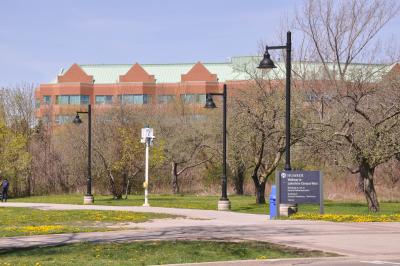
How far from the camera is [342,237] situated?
639 inches

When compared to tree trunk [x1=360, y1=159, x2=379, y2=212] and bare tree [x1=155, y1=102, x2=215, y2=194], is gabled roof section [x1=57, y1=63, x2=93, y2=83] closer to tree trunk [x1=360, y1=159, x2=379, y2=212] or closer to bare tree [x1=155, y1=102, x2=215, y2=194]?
bare tree [x1=155, y1=102, x2=215, y2=194]

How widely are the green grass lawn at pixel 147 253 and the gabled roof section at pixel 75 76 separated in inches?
3508

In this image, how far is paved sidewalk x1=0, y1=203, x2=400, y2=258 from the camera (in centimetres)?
1449

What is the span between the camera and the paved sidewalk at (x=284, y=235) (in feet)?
47.5

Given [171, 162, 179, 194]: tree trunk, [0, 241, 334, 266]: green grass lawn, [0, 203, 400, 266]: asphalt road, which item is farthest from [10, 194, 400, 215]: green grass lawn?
[171, 162, 179, 194]: tree trunk

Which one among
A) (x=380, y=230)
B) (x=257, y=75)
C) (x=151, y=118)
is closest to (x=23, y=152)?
(x=151, y=118)

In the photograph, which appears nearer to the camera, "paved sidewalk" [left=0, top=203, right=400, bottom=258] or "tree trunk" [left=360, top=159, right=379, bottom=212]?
"paved sidewalk" [left=0, top=203, right=400, bottom=258]

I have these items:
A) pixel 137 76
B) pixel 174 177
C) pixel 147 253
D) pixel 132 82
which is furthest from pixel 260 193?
pixel 137 76

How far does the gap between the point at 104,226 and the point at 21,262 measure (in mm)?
8625

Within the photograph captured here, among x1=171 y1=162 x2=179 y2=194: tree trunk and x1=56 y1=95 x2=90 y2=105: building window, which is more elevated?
x1=56 y1=95 x2=90 y2=105: building window

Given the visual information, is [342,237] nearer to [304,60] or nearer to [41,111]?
[304,60]

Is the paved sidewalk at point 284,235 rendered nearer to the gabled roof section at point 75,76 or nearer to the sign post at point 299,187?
the sign post at point 299,187

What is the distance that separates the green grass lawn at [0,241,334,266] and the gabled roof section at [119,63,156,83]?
8476cm

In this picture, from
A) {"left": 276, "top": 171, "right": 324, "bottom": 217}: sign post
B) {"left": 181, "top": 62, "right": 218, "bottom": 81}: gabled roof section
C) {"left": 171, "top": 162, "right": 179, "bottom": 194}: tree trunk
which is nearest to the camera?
{"left": 276, "top": 171, "right": 324, "bottom": 217}: sign post
